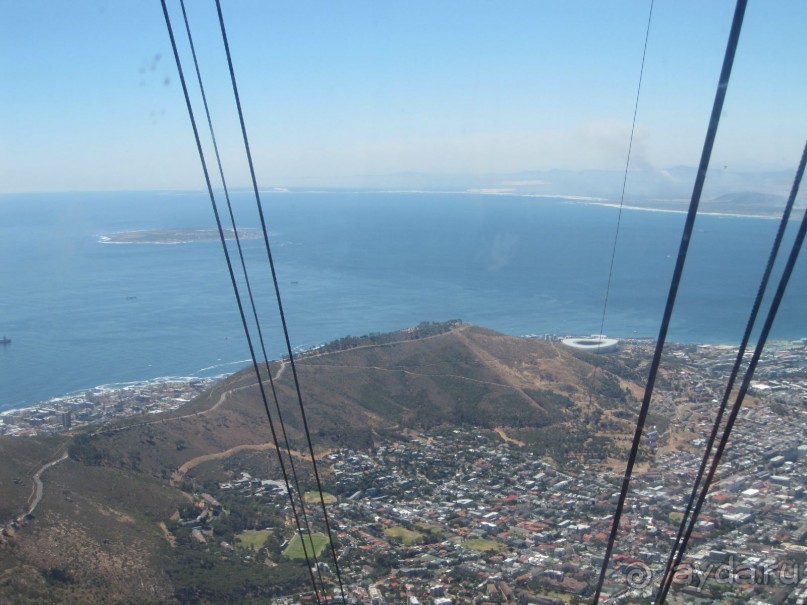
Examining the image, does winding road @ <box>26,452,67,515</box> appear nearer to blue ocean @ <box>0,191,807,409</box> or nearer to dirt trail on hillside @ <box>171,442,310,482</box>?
dirt trail on hillside @ <box>171,442,310,482</box>

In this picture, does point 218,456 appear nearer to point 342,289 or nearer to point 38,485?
point 38,485

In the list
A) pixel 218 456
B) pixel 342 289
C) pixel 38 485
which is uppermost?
pixel 38 485

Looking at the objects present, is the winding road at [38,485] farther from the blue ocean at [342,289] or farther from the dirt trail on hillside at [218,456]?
the blue ocean at [342,289]

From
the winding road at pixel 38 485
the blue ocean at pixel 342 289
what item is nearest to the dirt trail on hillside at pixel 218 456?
the winding road at pixel 38 485

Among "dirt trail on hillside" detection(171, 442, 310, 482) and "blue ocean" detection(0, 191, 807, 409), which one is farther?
"blue ocean" detection(0, 191, 807, 409)

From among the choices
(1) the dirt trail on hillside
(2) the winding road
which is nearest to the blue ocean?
(1) the dirt trail on hillside

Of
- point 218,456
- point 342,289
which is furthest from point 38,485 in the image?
point 342,289

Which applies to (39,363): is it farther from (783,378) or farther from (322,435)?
(783,378)

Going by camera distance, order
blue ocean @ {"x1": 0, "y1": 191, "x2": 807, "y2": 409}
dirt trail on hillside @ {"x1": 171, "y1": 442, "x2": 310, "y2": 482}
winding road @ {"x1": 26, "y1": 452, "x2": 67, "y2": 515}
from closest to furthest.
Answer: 1. winding road @ {"x1": 26, "y1": 452, "x2": 67, "y2": 515}
2. dirt trail on hillside @ {"x1": 171, "y1": 442, "x2": 310, "y2": 482}
3. blue ocean @ {"x1": 0, "y1": 191, "x2": 807, "y2": 409}
